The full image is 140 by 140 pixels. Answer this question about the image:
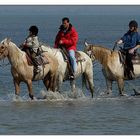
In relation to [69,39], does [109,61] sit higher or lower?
lower

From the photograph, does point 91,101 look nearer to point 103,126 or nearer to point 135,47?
point 135,47

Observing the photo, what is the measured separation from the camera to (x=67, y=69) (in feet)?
62.4

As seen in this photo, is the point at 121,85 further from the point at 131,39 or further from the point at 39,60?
the point at 39,60

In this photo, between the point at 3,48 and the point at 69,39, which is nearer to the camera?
the point at 3,48

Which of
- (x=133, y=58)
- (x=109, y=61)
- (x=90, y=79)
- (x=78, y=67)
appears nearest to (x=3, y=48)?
(x=78, y=67)

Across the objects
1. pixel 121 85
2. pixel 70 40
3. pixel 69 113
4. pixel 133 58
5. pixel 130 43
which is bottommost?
pixel 69 113

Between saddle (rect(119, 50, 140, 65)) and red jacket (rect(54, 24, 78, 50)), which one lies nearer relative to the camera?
red jacket (rect(54, 24, 78, 50))

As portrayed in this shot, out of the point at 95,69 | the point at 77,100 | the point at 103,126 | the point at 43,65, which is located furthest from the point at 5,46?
the point at 95,69

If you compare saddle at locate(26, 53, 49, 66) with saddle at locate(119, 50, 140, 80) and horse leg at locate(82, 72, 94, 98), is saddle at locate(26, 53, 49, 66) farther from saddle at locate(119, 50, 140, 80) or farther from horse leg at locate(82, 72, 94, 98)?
saddle at locate(119, 50, 140, 80)

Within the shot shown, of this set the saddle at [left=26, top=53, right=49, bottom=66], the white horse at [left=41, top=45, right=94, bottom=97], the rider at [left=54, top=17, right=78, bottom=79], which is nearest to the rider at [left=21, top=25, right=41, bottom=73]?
the saddle at [left=26, top=53, right=49, bottom=66]

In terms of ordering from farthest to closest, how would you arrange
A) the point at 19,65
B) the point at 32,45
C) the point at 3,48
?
the point at 32,45 < the point at 19,65 < the point at 3,48

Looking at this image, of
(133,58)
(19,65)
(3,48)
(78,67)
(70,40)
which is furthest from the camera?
(133,58)

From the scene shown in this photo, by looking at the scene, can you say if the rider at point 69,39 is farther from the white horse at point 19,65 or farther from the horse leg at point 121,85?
the horse leg at point 121,85

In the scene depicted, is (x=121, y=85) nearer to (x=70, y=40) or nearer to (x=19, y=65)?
(x=70, y=40)
